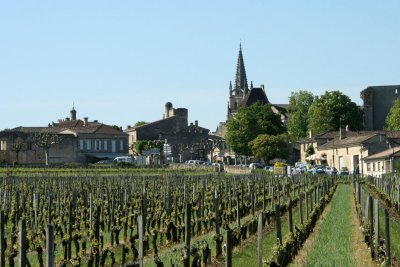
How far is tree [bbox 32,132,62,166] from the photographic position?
101219 mm

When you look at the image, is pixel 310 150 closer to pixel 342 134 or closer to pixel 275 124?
pixel 342 134

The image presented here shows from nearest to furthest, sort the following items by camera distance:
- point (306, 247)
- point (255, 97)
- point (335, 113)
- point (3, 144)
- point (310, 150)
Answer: point (306, 247) < point (310, 150) < point (3, 144) < point (335, 113) < point (255, 97)

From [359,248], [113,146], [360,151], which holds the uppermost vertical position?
[113,146]

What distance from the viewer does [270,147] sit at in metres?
101

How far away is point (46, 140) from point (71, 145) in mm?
13484

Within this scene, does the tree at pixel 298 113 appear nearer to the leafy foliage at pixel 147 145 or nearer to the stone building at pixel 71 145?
the leafy foliage at pixel 147 145

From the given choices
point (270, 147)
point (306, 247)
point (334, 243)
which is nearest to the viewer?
point (306, 247)

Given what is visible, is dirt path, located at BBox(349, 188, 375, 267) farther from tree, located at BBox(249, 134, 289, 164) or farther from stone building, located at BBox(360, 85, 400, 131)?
stone building, located at BBox(360, 85, 400, 131)

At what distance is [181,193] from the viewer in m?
41.8

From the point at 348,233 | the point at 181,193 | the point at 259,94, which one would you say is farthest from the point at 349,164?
the point at 259,94

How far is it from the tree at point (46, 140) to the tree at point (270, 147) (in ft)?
75.1

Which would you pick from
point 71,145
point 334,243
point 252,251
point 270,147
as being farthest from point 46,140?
point 252,251

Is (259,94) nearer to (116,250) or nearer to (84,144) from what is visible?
(84,144)

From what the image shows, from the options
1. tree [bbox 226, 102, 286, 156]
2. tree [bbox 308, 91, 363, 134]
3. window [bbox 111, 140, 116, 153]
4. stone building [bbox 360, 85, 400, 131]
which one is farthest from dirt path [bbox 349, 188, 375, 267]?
stone building [bbox 360, 85, 400, 131]
